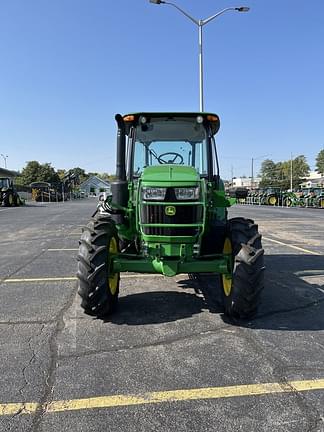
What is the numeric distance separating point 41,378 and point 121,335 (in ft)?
3.75

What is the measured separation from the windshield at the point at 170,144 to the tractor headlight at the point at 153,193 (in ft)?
3.53

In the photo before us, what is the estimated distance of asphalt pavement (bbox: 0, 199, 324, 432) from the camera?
2.98 m

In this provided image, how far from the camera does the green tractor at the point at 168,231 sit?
4.84 meters

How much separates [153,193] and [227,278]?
1473 mm

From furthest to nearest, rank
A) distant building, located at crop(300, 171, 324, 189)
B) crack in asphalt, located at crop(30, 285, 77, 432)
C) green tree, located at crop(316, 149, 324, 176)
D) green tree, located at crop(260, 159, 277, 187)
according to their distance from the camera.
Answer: green tree, located at crop(260, 159, 277, 187), green tree, located at crop(316, 149, 324, 176), distant building, located at crop(300, 171, 324, 189), crack in asphalt, located at crop(30, 285, 77, 432)

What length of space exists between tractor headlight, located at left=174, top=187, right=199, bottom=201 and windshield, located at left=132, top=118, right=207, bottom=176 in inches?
41.1

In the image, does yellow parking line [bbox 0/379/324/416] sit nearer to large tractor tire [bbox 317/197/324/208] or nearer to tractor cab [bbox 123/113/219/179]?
tractor cab [bbox 123/113/219/179]

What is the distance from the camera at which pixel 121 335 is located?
452 centimetres

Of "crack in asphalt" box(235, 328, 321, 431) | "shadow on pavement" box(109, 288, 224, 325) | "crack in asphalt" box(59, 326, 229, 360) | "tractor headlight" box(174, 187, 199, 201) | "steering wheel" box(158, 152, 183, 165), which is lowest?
"crack in asphalt" box(235, 328, 321, 431)

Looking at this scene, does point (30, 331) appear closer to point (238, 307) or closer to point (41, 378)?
point (41, 378)

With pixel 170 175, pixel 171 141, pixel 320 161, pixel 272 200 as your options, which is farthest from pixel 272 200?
pixel 320 161

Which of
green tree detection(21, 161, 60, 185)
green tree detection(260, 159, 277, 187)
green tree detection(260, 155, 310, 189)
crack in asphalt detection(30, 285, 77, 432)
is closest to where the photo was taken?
crack in asphalt detection(30, 285, 77, 432)

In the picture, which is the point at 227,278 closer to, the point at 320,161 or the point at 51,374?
the point at 51,374

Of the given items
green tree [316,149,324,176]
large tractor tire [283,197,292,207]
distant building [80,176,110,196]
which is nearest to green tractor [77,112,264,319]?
distant building [80,176,110,196]
